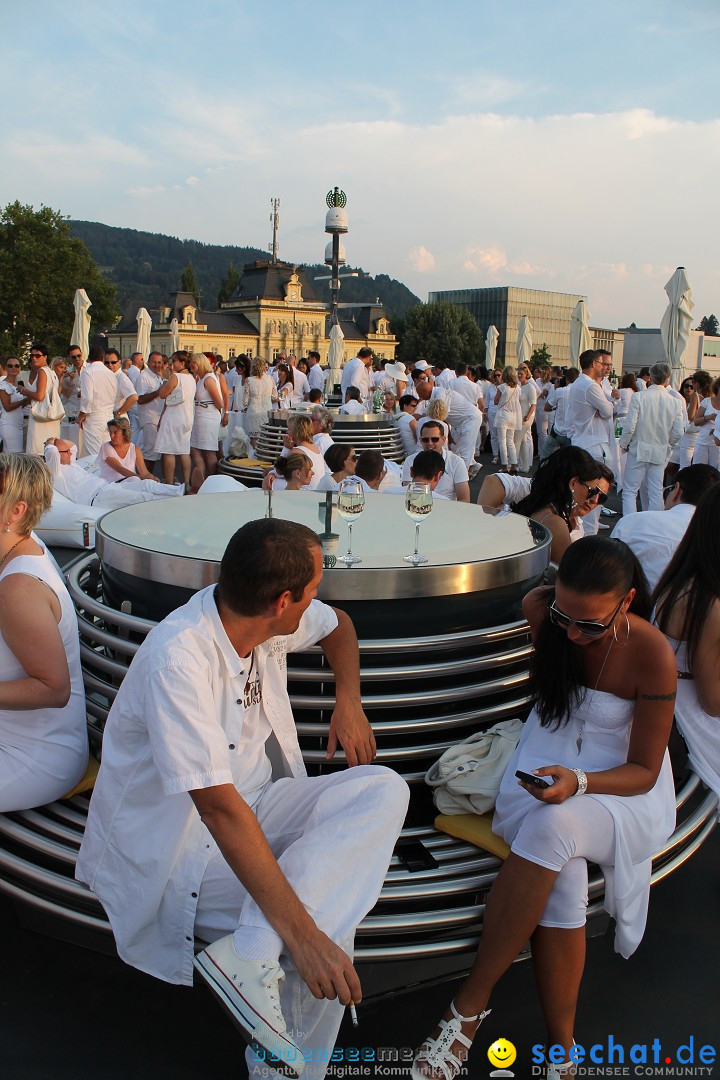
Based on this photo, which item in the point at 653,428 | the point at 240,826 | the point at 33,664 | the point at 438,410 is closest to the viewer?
the point at 240,826

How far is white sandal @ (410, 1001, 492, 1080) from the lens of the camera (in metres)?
2.43

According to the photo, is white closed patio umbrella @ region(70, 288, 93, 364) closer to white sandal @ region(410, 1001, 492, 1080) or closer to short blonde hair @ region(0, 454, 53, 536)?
short blonde hair @ region(0, 454, 53, 536)

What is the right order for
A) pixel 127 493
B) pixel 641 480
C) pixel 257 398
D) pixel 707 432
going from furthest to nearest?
pixel 257 398 < pixel 641 480 < pixel 707 432 < pixel 127 493

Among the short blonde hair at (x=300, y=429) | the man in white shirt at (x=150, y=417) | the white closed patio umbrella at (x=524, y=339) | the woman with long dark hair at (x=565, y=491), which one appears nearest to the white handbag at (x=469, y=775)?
the woman with long dark hair at (x=565, y=491)

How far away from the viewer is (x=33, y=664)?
2.84 meters

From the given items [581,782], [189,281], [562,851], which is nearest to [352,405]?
[581,782]

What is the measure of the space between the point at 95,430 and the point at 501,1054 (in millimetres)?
11014

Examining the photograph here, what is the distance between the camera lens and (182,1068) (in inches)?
101

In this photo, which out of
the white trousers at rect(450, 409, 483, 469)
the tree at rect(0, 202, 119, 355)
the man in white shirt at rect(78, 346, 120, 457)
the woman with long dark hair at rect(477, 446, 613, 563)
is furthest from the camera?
the tree at rect(0, 202, 119, 355)

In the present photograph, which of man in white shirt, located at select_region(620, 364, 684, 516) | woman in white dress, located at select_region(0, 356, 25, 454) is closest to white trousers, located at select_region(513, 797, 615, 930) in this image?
man in white shirt, located at select_region(620, 364, 684, 516)

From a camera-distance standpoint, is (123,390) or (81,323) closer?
(123,390)

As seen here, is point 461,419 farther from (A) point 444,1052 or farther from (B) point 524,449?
(A) point 444,1052

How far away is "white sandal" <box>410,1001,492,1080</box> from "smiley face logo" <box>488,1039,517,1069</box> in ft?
0.50

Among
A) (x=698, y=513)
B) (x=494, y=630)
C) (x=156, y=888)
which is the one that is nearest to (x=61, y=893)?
(x=156, y=888)
